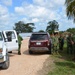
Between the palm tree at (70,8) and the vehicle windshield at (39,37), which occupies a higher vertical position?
the palm tree at (70,8)

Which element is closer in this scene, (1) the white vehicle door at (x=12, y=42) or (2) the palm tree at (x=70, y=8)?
(1) the white vehicle door at (x=12, y=42)

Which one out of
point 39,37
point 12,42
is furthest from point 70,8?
point 12,42

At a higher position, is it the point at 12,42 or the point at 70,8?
the point at 70,8

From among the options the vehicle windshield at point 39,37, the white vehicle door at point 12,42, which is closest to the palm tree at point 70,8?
the vehicle windshield at point 39,37

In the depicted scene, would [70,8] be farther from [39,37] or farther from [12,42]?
[12,42]

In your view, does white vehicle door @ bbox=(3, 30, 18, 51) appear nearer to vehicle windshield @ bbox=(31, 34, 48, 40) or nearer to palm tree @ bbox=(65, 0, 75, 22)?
vehicle windshield @ bbox=(31, 34, 48, 40)

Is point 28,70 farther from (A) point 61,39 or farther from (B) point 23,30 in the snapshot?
(B) point 23,30

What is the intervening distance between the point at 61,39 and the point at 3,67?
35.4ft

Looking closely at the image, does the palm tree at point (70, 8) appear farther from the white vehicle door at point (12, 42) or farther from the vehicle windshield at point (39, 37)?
the white vehicle door at point (12, 42)

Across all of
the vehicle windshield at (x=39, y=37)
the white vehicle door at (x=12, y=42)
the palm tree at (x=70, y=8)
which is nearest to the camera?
the white vehicle door at (x=12, y=42)

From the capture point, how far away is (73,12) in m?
20.5

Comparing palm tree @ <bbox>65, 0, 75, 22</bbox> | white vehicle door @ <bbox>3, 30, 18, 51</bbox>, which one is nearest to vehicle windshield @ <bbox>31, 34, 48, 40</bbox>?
white vehicle door @ <bbox>3, 30, 18, 51</bbox>

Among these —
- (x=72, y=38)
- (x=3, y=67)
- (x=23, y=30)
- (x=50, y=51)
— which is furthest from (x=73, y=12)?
(x=23, y=30)

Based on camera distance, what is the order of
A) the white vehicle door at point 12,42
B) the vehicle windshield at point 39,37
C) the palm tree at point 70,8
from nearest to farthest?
the white vehicle door at point 12,42 → the vehicle windshield at point 39,37 → the palm tree at point 70,8
